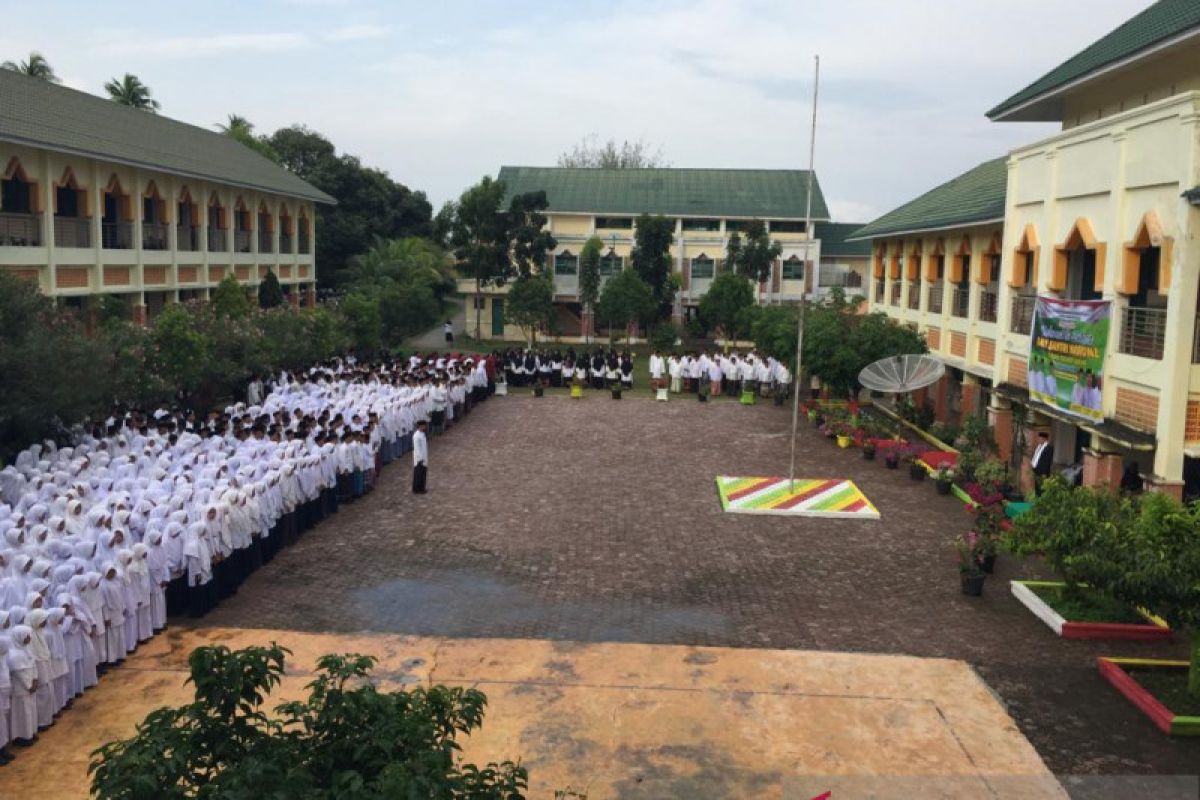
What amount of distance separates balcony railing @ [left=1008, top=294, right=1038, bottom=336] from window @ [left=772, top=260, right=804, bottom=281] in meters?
28.7

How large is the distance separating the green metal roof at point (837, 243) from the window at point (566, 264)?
13696 millimetres

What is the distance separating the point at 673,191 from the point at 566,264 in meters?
7.55

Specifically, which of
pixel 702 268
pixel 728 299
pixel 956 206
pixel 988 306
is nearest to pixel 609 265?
pixel 702 268

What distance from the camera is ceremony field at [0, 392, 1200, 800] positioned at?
9.38 m

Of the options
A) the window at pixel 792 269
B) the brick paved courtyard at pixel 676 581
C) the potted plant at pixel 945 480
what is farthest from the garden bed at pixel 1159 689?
the window at pixel 792 269

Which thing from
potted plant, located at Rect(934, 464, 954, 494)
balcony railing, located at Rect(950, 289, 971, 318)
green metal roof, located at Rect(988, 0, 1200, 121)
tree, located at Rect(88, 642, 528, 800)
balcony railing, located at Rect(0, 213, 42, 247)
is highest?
green metal roof, located at Rect(988, 0, 1200, 121)

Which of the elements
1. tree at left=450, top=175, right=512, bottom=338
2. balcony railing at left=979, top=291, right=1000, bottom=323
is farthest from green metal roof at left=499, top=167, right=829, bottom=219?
balcony railing at left=979, top=291, right=1000, bottom=323

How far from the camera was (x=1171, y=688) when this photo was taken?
10.6 m

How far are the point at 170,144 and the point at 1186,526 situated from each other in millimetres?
31037

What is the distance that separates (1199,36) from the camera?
14172 millimetres

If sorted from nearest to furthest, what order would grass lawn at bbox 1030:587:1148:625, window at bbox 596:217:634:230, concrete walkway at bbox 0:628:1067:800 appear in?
concrete walkway at bbox 0:628:1067:800 < grass lawn at bbox 1030:587:1148:625 < window at bbox 596:217:634:230

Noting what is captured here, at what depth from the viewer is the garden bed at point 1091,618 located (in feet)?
40.0

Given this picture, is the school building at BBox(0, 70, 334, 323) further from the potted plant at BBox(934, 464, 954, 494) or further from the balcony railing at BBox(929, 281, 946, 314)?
the balcony railing at BBox(929, 281, 946, 314)

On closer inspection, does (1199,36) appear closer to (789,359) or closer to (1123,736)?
(1123,736)
